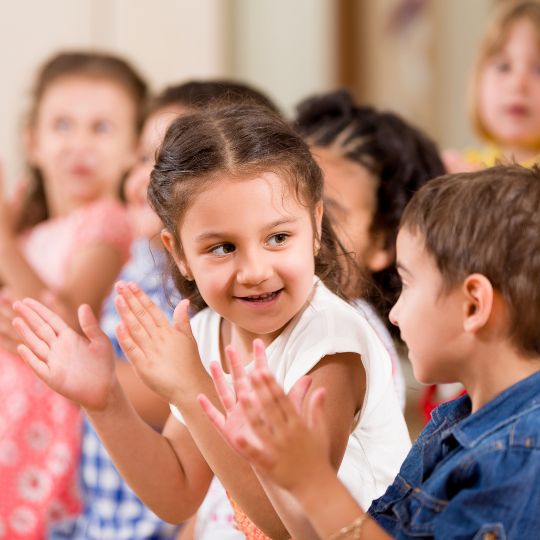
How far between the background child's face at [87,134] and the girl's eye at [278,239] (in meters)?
1.09

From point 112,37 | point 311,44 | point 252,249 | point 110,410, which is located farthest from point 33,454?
point 311,44

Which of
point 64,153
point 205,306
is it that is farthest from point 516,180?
point 64,153

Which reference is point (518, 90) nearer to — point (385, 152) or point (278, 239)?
point (385, 152)

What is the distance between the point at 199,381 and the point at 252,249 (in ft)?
0.48

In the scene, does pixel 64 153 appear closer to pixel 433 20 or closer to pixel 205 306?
pixel 205 306

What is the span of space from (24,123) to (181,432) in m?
1.32

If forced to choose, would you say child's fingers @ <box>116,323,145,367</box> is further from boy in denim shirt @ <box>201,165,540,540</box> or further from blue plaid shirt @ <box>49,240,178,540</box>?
blue plaid shirt @ <box>49,240,178,540</box>

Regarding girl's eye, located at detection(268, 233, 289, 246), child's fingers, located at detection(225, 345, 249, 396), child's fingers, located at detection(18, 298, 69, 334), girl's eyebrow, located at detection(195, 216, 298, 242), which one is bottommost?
child's fingers, located at detection(18, 298, 69, 334)

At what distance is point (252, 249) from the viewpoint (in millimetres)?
1012

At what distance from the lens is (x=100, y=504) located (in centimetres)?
163

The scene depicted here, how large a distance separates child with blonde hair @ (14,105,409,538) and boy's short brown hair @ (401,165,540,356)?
181 millimetres

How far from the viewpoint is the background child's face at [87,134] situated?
2092 millimetres

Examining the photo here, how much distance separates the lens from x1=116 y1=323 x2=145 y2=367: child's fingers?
3.37 ft

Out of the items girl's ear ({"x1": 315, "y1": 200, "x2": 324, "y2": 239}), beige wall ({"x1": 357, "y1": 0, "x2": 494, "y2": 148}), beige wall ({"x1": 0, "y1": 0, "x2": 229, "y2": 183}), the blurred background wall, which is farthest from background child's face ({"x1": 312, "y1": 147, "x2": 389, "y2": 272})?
beige wall ({"x1": 357, "y1": 0, "x2": 494, "y2": 148})
